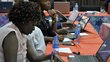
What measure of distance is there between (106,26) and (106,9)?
9.04ft

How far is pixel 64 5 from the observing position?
5.60 meters

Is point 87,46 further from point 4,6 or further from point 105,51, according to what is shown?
point 4,6

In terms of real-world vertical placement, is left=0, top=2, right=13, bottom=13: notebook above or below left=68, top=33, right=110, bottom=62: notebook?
below

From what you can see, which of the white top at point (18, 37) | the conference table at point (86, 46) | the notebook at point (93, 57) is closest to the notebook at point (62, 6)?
the conference table at point (86, 46)

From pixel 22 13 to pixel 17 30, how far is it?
5.3 inches

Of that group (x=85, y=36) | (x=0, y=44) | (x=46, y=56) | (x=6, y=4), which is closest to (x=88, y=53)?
(x=46, y=56)

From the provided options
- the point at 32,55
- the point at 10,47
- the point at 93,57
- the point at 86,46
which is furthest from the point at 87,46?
the point at 10,47

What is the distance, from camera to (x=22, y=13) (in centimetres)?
183

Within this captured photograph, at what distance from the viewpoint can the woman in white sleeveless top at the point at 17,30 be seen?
1.77 m

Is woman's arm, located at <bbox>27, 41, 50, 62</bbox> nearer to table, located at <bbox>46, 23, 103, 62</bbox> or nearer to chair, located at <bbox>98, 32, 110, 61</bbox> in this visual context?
table, located at <bbox>46, 23, 103, 62</bbox>

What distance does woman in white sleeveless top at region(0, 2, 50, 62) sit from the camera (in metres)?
1.77

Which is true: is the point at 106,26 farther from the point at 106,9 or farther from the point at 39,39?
the point at 106,9

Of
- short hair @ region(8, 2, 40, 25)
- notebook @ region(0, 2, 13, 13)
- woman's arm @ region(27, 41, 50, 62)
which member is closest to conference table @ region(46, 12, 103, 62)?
woman's arm @ region(27, 41, 50, 62)

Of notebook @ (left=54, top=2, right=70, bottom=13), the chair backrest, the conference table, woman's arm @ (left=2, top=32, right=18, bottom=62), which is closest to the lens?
woman's arm @ (left=2, top=32, right=18, bottom=62)
